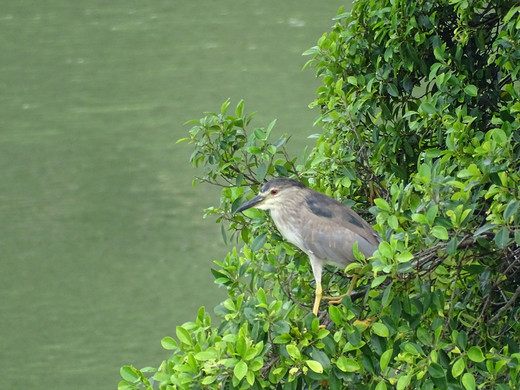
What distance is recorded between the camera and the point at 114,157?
8117mm

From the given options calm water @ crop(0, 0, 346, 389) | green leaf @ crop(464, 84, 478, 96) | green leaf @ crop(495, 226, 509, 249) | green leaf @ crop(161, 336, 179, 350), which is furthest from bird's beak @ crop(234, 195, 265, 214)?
calm water @ crop(0, 0, 346, 389)

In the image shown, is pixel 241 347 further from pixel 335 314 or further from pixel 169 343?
pixel 169 343

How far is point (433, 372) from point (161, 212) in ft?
17.7

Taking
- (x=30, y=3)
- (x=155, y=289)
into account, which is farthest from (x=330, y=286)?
(x=30, y=3)

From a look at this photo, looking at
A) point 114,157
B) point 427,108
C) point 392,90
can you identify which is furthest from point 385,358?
point 114,157

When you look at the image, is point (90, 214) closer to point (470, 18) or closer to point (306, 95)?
point (306, 95)

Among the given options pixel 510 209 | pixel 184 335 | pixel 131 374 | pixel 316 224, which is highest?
pixel 510 209

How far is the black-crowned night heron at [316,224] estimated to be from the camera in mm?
2518

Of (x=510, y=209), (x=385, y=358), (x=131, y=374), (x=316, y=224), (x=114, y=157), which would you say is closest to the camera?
(x=510, y=209)

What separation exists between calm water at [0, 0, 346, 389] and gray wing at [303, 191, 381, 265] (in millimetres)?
3368

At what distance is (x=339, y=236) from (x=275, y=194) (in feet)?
0.77

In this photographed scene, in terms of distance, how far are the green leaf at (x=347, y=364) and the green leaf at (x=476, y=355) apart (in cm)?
28

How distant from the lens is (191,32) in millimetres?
10867

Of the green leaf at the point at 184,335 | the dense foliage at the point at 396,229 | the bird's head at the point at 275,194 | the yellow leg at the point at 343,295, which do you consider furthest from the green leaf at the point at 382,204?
the green leaf at the point at 184,335
